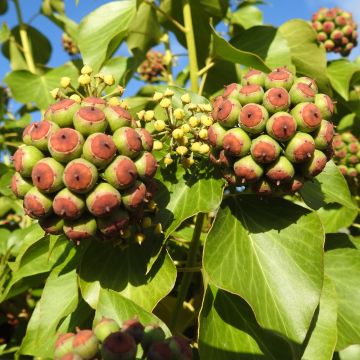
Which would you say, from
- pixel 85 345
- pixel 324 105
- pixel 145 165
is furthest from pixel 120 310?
pixel 324 105

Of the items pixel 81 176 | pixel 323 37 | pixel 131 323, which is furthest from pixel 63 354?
pixel 323 37

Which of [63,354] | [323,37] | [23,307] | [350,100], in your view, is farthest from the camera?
[323,37]

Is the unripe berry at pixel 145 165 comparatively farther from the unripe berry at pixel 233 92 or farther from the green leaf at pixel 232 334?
the green leaf at pixel 232 334

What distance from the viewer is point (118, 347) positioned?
1.11m

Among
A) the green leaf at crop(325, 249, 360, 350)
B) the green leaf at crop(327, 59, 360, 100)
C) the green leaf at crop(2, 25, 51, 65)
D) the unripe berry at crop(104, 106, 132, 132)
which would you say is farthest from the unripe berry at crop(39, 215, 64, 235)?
the green leaf at crop(2, 25, 51, 65)

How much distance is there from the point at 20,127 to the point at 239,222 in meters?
2.20

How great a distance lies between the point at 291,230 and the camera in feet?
5.85

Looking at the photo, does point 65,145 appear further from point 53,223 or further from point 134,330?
point 134,330

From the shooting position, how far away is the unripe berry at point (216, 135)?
165cm

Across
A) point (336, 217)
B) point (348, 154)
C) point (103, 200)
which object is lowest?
point (336, 217)

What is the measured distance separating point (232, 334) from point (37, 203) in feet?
2.93

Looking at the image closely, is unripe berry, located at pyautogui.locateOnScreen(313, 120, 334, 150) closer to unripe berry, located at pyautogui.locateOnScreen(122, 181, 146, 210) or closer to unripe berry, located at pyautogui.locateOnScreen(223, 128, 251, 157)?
unripe berry, located at pyautogui.locateOnScreen(223, 128, 251, 157)

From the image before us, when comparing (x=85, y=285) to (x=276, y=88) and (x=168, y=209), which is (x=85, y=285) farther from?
(x=276, y=88)

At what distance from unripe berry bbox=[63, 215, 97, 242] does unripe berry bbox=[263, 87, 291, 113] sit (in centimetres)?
68
